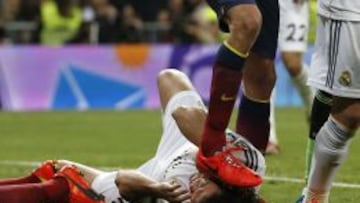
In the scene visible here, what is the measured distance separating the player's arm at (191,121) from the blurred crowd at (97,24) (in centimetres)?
1214

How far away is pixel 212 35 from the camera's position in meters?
19.5

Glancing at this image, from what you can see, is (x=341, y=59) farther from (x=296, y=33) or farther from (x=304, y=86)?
(x=304, y=86)

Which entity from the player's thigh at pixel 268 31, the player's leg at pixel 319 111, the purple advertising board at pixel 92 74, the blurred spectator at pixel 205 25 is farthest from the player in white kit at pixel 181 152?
the blurred spectator at pixel 205 25

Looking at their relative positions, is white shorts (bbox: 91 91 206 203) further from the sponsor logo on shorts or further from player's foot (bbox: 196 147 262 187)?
the sponsor logo on shorts

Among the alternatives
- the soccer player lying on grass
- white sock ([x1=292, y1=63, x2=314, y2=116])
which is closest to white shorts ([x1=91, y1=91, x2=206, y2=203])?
the soccer player lying on grass

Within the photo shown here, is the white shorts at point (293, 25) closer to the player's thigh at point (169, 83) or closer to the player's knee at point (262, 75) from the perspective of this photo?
the player's knee at point (262, 75)

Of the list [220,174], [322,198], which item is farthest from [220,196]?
[322,198]

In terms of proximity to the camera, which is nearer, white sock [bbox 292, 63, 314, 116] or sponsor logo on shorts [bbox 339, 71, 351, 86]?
sponsor logo on shorts [bbox 339, 71, 351, 86]

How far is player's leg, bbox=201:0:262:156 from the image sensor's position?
18.6ft

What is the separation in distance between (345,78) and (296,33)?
411cm

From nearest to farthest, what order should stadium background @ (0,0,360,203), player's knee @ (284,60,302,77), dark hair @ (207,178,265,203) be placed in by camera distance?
dark hair @ (207,178,265,203)
player's knee @ (284,60,302,77)
stadium background @ (0,0,360,203)

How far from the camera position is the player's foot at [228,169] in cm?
550

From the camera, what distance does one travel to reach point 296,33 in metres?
10.3

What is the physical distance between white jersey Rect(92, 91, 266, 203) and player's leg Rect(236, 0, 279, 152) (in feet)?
1.52
